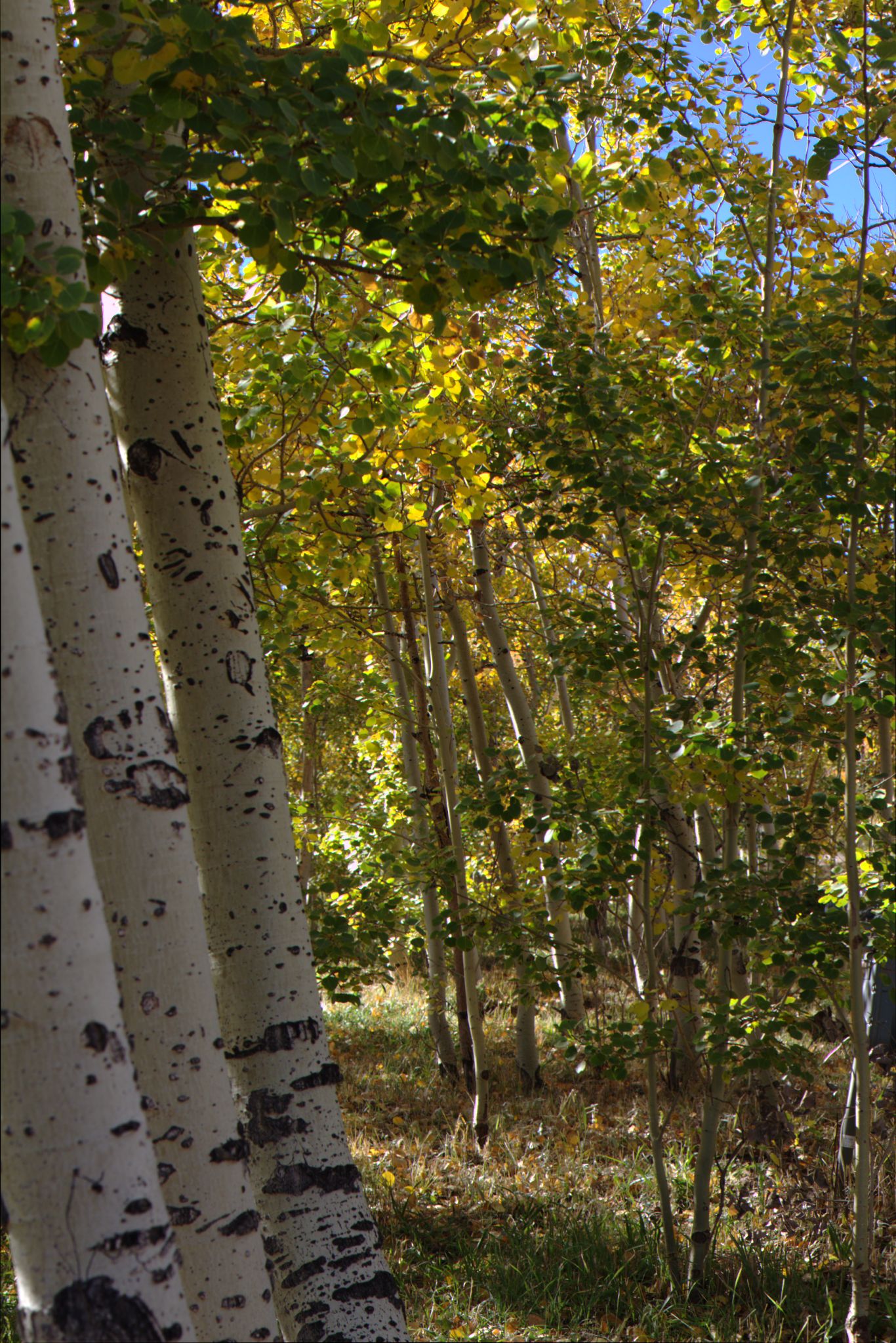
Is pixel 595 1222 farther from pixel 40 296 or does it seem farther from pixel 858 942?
pixel 40 296

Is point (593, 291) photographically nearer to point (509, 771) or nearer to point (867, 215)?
point (867, 215)

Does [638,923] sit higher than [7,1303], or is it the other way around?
[638,923]

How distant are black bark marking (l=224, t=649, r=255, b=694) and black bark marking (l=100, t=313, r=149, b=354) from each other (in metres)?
0.74

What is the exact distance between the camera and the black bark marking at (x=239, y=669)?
2.28 m

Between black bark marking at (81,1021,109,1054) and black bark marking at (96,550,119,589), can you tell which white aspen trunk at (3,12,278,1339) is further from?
black bark marking at (81,1021,109,1054)

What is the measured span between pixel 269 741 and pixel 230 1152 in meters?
0.93

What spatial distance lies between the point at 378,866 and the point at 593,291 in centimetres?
320

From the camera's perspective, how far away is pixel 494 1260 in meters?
4.02

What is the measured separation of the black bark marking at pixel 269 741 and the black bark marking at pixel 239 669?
0.10m

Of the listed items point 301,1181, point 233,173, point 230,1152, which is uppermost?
point 233,173

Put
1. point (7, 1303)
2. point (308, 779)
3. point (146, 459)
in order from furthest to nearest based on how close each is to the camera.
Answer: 1. point (308, 779)
2. point (7, 1303)
3. point (146, 459)

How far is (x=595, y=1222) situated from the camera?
13.7 feet

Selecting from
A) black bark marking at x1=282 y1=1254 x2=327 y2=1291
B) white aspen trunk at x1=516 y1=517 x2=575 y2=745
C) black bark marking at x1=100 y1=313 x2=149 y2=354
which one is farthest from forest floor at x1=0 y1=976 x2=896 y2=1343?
black bark marking at x1=100 y1=313 x2=149 y2=354

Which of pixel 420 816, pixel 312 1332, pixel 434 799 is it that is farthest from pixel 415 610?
pixel 312 1332
